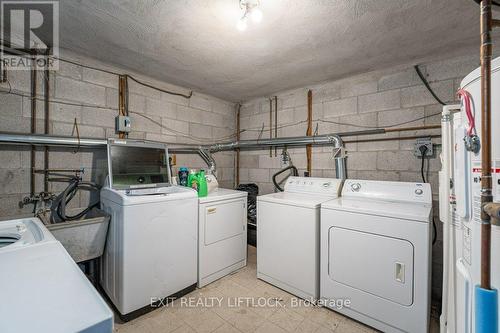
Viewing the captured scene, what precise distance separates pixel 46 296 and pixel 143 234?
110 cm

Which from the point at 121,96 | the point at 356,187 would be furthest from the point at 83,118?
the point at 356,187

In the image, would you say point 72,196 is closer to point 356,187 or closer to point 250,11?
point 250,11

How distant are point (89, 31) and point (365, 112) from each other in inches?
106

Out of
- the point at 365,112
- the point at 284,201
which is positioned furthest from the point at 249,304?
the point at 365,112

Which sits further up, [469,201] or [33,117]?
[33,117]

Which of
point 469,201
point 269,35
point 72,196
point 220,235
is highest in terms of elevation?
point 269,35

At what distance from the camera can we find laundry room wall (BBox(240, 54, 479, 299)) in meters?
2.03

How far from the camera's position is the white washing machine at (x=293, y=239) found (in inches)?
74.4

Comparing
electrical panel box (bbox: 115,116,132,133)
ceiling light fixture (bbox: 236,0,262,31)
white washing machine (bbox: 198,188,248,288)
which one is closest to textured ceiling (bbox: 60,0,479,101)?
ceiling light fixture (bbox: 236,0,262,31)

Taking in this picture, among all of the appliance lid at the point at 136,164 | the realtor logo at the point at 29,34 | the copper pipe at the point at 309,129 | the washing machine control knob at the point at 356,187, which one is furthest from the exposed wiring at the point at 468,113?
the realtor logo at the point at 29,34

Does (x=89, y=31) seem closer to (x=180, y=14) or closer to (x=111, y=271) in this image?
(x=180, y=14)

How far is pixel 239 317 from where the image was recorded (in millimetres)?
1754

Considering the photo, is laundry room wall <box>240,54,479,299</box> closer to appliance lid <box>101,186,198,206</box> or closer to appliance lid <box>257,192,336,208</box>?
appliance lid <box>257,192,336,208</box>

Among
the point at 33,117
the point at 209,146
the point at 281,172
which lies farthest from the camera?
the point at 209,146
